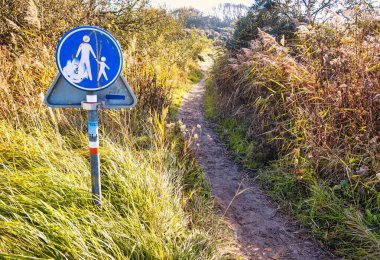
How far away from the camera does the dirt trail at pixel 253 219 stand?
2.95 metres

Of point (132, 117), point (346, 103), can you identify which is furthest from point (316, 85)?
point (132, 117)

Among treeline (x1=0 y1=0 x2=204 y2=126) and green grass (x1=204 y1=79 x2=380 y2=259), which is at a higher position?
treeline (x1=0 y1=0 x2=204 y2=126)

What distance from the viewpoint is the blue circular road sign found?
1850 millimetres

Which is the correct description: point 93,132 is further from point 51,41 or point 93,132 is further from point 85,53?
point 51,41

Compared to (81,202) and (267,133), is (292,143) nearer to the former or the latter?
(267,133)

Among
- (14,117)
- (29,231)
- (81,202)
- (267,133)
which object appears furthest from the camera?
(267,133)

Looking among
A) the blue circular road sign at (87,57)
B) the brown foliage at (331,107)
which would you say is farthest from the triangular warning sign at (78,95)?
the brown foliage at (331,107)

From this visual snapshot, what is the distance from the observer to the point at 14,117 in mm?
3549

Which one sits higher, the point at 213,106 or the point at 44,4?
the point at 44,4

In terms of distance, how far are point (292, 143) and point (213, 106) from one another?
4.77 meters

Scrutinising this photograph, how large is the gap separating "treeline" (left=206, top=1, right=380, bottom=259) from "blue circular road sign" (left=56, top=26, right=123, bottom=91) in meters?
2.72

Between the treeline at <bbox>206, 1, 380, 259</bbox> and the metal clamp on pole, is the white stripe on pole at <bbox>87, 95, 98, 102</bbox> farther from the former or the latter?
the treeline at <bbox>206, 1, 380, 259</bbox>

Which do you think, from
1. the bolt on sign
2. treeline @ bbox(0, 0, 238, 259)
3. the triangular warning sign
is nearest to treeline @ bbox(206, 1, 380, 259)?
treeline @ bbox(0, 0, 238, 259)

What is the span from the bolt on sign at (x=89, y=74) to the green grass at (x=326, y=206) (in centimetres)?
268
